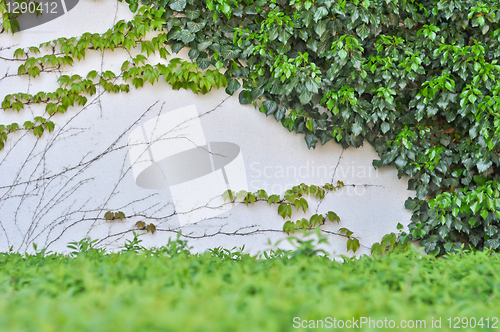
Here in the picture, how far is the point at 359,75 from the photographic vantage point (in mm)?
2213

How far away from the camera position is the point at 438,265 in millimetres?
1088

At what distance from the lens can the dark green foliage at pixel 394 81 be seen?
2133 mm

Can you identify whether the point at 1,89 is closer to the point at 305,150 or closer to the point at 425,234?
the point at 305,150

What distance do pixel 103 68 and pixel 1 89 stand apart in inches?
29.6

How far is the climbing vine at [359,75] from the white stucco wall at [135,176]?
98 millimetres

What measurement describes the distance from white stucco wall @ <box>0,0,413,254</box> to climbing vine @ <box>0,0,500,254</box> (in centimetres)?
10

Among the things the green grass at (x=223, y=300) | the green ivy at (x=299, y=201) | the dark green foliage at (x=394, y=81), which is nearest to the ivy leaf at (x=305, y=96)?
the dark green foliage at (x=394, y=81)

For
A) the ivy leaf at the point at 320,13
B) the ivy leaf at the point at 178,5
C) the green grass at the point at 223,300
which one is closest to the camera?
the green grass at the point at 223,300

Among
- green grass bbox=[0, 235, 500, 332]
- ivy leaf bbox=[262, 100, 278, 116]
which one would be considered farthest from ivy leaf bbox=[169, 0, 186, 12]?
green grass bbox=[0, 235, 500, 332]

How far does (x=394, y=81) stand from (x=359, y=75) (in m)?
0.22

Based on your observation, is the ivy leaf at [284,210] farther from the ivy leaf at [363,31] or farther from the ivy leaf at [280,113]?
the ivy leaf at [363,31]

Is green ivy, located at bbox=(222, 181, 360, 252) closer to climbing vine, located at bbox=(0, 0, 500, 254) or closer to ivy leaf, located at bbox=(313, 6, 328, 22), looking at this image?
climbing vine, located at bbox=(0, 0, 500, 254)

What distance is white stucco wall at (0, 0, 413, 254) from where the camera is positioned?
8.05 feet

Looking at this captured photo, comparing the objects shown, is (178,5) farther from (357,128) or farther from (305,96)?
(357,128)
